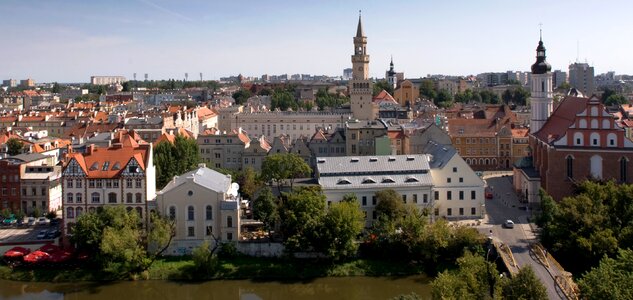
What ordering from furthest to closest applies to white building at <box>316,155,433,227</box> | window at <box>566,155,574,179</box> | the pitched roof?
the pitched roof → window at <box>566,155,574,179</box> → white building at <box>316,155,433,227</box>

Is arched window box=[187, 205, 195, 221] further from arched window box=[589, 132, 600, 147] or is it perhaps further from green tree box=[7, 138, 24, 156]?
arched window box=[589, 132, 600, 147]

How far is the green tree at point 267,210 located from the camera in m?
32.1

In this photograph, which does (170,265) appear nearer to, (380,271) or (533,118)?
(380,271)

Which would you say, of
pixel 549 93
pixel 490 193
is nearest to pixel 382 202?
pixel 490 193

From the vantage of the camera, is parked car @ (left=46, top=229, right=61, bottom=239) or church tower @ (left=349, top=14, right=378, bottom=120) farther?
church tower @ (left=349, top=14, right=378, bottom=120)

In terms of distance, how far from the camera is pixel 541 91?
152 ft

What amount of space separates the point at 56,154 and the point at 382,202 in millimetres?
22891

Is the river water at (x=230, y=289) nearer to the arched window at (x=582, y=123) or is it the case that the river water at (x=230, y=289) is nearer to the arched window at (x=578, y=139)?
the arched window at (x=578, y=139)

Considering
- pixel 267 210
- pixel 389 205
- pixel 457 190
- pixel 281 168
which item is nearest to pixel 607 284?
pixel 389 205

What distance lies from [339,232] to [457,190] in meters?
8.81

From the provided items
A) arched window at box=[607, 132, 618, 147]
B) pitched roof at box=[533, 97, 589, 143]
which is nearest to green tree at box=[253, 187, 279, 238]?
pitched roof at box=[533, 97, 589, 143]

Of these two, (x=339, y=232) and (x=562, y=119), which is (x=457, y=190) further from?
(x=562, y=119)

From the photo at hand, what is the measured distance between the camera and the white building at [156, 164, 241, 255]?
1244 inches

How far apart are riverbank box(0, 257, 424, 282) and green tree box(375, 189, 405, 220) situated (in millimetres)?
2827
